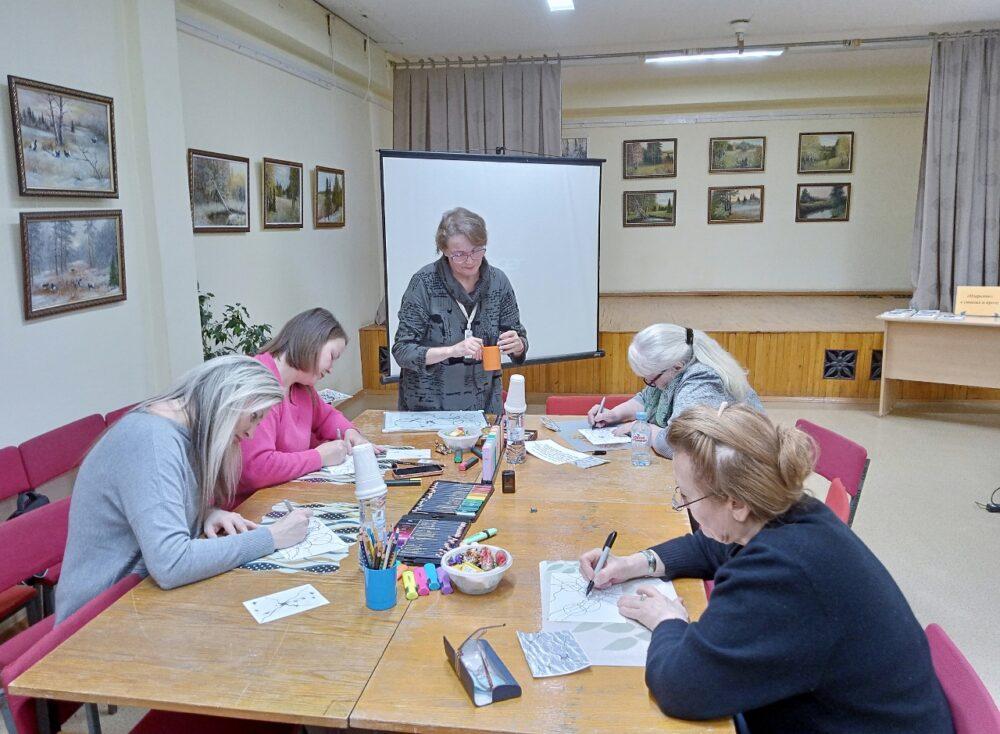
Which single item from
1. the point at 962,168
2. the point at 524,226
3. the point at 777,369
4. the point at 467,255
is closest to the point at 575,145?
the point at 524,226

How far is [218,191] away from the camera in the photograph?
4.16 meters

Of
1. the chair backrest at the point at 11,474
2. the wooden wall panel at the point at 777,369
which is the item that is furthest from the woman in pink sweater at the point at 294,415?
the wooden wall panel at the point at 777,369

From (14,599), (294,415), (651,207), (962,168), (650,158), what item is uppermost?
(650,158)

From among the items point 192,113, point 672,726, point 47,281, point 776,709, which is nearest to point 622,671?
point 672,726

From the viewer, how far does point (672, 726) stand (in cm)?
122

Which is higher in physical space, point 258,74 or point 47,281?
point 258,74

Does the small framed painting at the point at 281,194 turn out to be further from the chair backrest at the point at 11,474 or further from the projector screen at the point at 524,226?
the chair backrest at the point at 11,474

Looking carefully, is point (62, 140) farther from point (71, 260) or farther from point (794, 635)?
point (794, 635)

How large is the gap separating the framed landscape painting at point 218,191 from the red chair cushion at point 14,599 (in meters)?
2.17

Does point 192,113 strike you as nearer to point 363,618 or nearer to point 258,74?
point 258,74

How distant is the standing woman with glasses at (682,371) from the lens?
2.59m

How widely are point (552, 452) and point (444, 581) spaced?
1.06m

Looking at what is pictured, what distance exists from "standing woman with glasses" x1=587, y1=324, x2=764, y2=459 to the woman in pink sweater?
44.1 inches

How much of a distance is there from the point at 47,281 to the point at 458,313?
5.61ft
